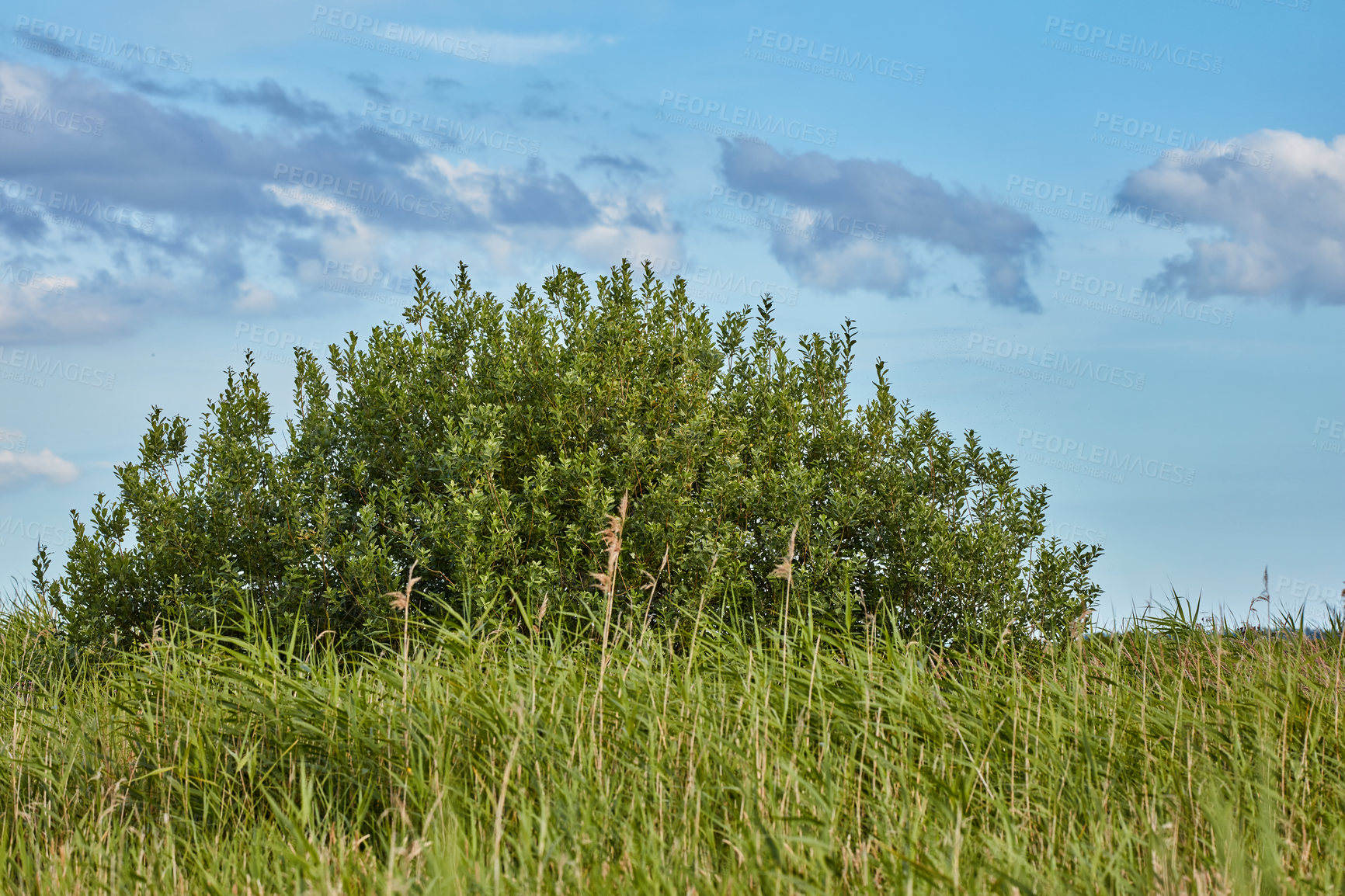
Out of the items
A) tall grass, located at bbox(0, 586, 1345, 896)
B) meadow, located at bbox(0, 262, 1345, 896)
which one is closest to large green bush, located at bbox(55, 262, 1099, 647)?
meadow, located at bbox(0, 262, 1345, 896)

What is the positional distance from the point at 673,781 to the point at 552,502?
11.5 feet

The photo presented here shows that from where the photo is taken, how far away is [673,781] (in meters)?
4.05

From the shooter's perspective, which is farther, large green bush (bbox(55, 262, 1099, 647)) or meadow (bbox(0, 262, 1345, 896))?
large green bush (bbox(55, 262, 1099, 647))

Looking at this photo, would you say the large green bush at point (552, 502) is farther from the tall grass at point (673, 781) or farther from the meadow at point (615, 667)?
the tall grass at point (673, 781)

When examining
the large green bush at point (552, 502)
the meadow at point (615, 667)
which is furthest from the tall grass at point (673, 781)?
the large green bush at point (552, 502)

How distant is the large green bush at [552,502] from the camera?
728 centimetres

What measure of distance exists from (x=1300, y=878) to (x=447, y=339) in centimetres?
671

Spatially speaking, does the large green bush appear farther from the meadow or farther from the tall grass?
the tall grass

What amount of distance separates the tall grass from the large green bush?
1417 millimetres

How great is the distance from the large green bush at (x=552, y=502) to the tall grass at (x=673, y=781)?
1.42m

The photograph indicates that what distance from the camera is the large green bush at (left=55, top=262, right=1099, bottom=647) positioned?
23.9 ft

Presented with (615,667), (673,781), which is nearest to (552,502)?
(615,667)

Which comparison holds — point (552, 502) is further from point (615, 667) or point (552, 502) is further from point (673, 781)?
point (673, 781)

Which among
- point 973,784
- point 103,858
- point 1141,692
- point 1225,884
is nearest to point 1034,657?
point 1141,692
